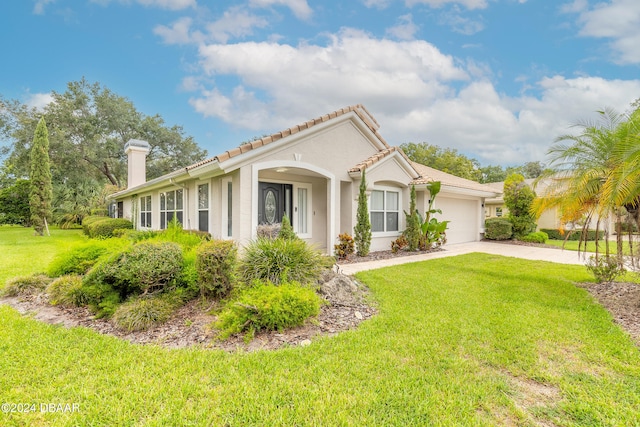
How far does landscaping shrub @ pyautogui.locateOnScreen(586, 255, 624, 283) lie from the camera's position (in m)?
7.54

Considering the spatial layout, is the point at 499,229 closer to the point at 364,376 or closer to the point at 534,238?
the point at 534,238

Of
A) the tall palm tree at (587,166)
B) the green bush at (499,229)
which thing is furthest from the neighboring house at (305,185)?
the tall palm tree at (587,166)

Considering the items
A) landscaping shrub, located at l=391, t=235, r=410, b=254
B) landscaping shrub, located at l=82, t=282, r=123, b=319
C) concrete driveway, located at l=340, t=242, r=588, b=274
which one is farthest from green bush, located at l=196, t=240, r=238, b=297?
landscaping shrub, located at l=391, t=235, r=410, b=254

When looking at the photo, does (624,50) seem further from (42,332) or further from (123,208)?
(123,208)

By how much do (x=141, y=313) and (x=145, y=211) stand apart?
15373 mm

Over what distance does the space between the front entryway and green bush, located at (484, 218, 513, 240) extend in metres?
13.1

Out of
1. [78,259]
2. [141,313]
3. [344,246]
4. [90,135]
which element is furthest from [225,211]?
[90,135]

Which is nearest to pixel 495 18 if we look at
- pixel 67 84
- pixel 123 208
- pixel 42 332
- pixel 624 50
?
pixel 624 50

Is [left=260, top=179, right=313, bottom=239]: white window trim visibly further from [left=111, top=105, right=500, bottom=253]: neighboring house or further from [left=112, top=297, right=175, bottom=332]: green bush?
[left=112, top=297, right=175, bottom=332]: green bush

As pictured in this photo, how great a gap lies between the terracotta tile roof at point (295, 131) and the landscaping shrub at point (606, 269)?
810 centimetres

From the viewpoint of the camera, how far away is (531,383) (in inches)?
136

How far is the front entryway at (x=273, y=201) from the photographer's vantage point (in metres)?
11.7

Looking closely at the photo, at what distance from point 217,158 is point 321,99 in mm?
14384

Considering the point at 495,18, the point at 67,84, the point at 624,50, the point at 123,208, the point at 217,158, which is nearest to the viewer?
the point at 217,158
